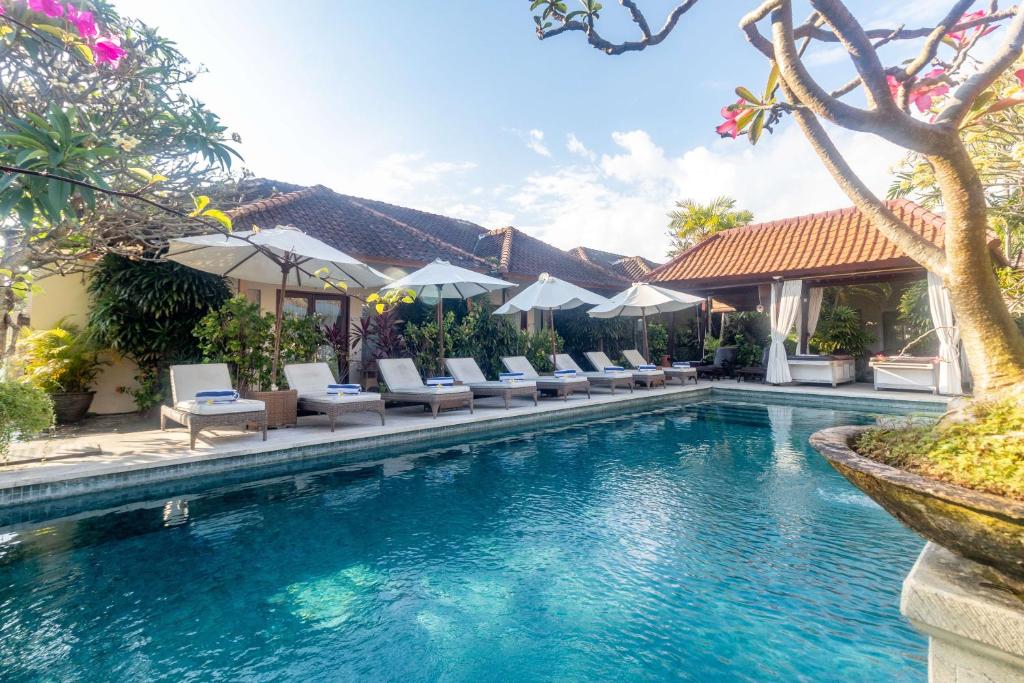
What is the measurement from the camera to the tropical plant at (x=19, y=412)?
5.26 m

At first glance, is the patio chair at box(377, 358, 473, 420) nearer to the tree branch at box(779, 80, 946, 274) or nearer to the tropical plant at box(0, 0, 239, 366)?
the tropical plant at box(0, 0, 239, 366)

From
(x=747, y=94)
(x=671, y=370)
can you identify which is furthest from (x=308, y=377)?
(x=671, y=370)

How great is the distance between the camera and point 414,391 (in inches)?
359

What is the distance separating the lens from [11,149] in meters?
2.07

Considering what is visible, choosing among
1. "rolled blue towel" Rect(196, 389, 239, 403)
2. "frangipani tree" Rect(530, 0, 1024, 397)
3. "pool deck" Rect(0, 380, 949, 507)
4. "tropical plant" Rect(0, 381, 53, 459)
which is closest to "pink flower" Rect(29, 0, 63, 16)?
"frangipani tree" Rect(530, 0, 1024, 397)

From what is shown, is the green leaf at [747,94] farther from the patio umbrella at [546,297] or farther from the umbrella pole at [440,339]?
the patio umbrella at [546,297]

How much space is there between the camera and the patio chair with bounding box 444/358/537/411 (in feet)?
33.2

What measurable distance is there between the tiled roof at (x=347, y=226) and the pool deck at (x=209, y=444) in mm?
4464

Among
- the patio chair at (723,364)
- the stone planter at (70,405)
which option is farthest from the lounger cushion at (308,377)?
the patio chair at (723,364)

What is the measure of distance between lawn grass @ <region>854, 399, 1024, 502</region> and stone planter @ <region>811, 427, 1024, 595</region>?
0.33 feet

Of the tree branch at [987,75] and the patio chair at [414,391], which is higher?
the tree branch at [987,75]

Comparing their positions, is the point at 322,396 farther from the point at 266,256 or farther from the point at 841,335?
the point at 841,335

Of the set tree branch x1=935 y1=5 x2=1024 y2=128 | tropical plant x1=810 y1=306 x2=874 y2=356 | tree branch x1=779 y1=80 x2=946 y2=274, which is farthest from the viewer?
tropical plant x1=810 y1=306 x2=874 y2=356

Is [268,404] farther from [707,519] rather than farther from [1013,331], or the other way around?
[1013,331]
